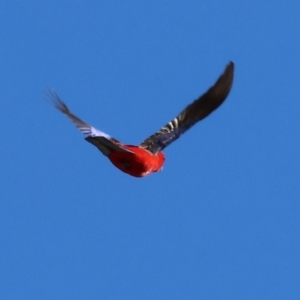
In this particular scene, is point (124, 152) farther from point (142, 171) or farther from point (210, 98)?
point (210, 98)

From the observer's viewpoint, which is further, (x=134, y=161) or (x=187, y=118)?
(x=187, y=118)

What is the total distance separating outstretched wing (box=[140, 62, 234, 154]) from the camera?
1095cm

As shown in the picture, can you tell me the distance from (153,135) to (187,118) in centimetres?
40

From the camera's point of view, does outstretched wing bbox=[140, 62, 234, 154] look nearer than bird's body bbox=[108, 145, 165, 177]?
No

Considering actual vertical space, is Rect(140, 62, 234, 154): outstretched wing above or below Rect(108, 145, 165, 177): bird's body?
above

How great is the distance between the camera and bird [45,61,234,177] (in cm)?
1070

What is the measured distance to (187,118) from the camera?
11.2 meters

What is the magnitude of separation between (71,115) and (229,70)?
Result: 1684mm

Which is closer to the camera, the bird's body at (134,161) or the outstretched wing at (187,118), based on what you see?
the bird's body at (134,161)

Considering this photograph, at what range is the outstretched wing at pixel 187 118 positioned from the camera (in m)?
11.0

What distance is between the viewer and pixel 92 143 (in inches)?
421

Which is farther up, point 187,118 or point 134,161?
point 187,118

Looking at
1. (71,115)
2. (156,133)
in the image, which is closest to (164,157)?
(156,133)

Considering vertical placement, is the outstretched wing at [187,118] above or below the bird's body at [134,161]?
above
